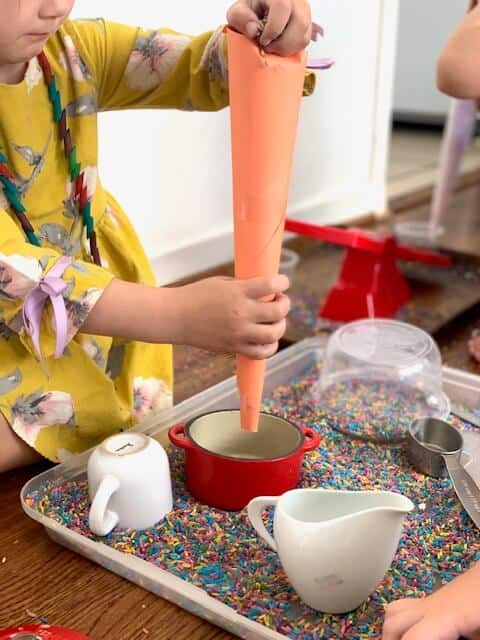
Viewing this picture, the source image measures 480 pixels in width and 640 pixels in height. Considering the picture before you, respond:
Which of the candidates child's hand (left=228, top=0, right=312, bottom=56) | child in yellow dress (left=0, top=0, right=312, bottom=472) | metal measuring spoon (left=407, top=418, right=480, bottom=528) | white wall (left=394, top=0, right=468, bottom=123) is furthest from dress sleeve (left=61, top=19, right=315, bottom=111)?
white wall (left=394, top=0, right=468, bottom=123)

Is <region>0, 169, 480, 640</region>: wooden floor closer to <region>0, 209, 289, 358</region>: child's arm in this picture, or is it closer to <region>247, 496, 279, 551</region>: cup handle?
<region>247, 496, 279, 551</region>: cup handle

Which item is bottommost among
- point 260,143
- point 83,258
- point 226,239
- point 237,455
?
point 226,239

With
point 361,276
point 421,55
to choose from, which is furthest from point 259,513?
point 421,55

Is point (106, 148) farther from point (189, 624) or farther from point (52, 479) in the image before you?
point (189, 624)

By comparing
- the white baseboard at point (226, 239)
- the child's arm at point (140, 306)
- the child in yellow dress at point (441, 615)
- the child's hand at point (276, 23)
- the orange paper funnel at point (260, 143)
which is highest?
the child's hand at point (276, 23)

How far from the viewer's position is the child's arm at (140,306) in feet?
2.14

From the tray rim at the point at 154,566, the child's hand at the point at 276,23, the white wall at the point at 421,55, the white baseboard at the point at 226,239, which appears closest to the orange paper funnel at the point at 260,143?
the child's hand at the point at 276,23

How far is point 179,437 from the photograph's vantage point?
0.80 m

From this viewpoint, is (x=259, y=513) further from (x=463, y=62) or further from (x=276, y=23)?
(x=463, y=62)

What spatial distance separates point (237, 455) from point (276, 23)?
431 millimetres

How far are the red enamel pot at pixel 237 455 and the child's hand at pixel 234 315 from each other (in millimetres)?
134

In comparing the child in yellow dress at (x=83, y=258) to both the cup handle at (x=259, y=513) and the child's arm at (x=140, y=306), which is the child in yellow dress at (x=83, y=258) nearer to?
the child's arm at (x=140, y=306)

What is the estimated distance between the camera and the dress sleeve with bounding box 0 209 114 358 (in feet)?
2.18

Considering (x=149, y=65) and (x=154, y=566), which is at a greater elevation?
(x=149, y=65)
